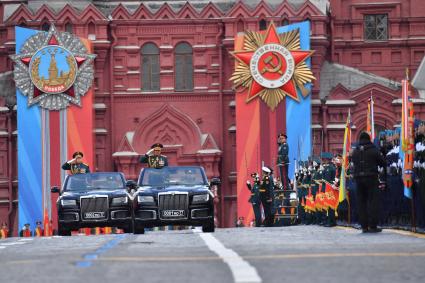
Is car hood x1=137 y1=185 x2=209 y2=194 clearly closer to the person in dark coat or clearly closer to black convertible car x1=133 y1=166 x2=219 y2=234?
black convertible car x1=133 y1=166 x2=219 y2=234

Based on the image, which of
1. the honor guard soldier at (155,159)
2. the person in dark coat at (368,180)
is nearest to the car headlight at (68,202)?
the honor guard soldier at (155,159)

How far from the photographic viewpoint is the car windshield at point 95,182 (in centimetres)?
3133

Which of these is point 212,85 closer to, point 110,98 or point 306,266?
point 110,98

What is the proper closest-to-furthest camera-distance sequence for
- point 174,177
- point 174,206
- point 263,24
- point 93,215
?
point 174,206 < point 174,177 < point 93,215 < point 263,24

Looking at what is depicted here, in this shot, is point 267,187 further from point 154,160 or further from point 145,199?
point 145,199

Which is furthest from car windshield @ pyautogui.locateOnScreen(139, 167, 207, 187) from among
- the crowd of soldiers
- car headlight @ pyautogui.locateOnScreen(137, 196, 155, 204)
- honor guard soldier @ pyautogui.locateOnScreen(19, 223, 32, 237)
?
honor guard soldier @ pyautogui.locateOnScreen(19, 223, 32, 237)

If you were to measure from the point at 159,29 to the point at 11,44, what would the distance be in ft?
22.7

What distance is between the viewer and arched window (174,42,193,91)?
209 ft

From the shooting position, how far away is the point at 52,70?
60938 millimetres

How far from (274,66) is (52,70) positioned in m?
9.92

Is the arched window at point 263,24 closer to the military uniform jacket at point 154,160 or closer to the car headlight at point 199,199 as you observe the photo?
the military uniform jacket at point 154,160

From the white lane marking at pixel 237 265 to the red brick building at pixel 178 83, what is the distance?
44215 mm

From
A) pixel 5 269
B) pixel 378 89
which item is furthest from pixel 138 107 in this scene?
pixel 5 269

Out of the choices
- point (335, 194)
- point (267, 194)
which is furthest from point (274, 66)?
point (335, 194)
